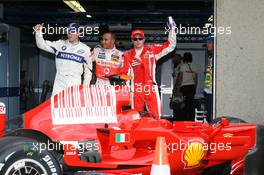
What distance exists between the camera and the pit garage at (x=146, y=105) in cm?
464

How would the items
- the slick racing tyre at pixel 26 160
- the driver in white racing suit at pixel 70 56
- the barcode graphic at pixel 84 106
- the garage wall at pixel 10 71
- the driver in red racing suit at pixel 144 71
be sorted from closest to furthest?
1. the slick racing tyre at pixel 26 160
2. the barcode graphic at pixel 84 106
3. the driver in white racing suit at pixel 70 56
4. the driver in red racing suit at pixel 144 71
5. the garage wall at pixel 10 71

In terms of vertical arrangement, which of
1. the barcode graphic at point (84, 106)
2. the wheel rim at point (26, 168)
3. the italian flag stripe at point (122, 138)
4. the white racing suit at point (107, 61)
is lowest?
the wheel rim at point (26, 168)

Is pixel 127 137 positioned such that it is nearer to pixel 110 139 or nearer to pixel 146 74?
pixel 110 139

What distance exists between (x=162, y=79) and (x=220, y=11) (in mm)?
7749

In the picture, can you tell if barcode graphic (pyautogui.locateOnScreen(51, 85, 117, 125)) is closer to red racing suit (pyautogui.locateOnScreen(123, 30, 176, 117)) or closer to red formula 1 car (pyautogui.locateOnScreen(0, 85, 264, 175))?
red formula 1 car (pyautogui.locateOnScreen(0, 85, 264, 175))

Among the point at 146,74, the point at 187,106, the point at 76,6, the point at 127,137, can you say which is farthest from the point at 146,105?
the point at 76,6

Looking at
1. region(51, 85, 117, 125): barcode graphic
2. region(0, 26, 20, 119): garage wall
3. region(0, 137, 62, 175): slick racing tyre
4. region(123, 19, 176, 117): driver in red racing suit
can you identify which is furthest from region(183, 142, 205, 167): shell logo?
region(0, 26, 20, 119): garage wall

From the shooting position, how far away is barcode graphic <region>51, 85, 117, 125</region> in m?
4.97

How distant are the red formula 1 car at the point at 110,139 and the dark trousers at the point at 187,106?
18.1ft

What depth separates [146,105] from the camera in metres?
7.57

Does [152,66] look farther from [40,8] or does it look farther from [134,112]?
[40,8]

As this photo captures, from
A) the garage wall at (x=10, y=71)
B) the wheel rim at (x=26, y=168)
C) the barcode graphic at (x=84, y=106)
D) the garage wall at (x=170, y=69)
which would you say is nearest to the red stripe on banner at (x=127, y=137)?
the barcode graphic at (x=84, y=106)

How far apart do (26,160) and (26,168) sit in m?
0.07

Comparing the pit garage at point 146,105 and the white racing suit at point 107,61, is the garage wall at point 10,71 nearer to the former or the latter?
the pit garage at point 146,105
